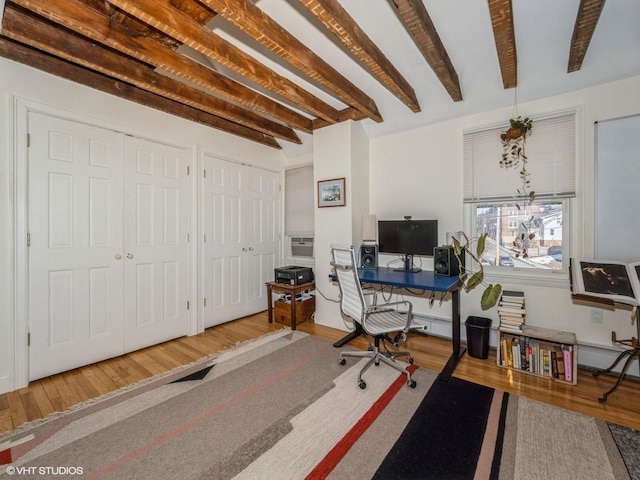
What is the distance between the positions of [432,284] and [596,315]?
1416mm

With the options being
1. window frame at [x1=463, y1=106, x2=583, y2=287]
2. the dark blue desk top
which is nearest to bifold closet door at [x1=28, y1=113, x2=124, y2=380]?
the dark blue desk top

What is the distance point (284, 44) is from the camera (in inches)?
76.9

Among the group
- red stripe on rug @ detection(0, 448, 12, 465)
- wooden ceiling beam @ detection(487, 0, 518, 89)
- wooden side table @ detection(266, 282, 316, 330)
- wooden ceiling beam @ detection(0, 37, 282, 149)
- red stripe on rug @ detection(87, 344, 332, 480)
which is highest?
wooden ceiling beam @ detection(0, 37, 282, 149)

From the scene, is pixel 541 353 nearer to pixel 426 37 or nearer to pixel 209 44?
pixel 426 37

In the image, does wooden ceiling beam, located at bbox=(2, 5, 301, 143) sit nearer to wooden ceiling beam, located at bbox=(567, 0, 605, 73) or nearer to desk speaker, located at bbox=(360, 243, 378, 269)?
desk speaker, located at bbox=(360, 243, 378, 269)

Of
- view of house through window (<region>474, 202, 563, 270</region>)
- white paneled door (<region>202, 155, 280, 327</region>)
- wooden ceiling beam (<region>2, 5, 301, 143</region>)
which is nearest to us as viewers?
Answer: wooden ceiling beam (<region>2, 5, 301, 143</region>)

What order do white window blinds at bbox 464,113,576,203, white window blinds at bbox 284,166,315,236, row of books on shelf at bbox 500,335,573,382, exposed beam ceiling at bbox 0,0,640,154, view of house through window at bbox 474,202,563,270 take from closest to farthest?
exposed beam ceiling at bbox 0,0,640,154, row of books on shelf at bbox 500,335,573,382, white window blinds at bbox 464,113,576,203, view of house through window at bbox 474,202,563,270, white window blinds at bbox 284,166,315,236

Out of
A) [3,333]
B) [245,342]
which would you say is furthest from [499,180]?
[3,333]

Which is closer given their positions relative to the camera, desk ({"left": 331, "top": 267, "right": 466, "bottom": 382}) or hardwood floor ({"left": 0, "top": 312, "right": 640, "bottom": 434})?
hardwood floor ({"left": 0, "top": 312, "right": 640, "bottom": 434})

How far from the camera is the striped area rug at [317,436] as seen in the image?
143 centimetres

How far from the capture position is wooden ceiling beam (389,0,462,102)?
1.61 metres

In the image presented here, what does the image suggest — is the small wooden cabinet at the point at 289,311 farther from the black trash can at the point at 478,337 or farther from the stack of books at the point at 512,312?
the stack of books at the point at 512,312

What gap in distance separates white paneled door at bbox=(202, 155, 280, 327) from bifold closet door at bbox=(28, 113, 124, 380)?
939mm

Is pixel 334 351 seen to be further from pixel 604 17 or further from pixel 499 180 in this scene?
pixel 604 17
